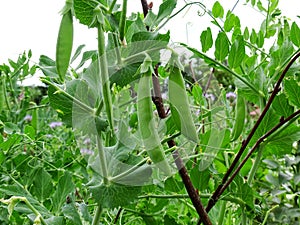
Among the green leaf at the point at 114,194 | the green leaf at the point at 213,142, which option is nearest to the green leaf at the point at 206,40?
the green leaf at the point at 213,142

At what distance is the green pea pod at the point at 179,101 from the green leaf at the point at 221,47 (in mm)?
193

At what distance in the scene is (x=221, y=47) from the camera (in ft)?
1.81

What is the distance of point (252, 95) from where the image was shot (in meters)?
0.57

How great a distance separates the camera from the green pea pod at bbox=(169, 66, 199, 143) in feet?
1.22

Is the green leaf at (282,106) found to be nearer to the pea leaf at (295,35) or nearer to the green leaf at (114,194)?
the pea leaf at (295,35)

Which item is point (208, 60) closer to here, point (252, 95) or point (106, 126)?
point (252, 95)

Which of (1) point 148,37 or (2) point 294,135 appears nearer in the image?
(1) point 148,37

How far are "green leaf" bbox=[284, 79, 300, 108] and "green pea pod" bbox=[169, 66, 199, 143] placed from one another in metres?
0.21

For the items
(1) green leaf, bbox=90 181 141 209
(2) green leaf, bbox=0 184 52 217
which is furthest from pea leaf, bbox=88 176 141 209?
(2) green leaf, bbox=0 184 52 217

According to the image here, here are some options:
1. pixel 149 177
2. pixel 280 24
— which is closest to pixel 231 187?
pixel 149 177

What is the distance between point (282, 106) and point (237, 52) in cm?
9

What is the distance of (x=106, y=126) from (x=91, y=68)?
0.06 metres

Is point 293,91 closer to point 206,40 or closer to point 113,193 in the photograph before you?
point 206,40

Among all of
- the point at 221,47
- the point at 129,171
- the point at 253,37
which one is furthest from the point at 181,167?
the point at 253,37
